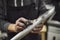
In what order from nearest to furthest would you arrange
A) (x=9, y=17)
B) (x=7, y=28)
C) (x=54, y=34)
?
(x=7, y=28) < (x=9, y=17) < (x=54, y=34)

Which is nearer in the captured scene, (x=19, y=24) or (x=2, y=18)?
(x=19, y=24)

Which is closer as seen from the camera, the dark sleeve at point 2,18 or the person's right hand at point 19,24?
the person's right hand at point 19,24

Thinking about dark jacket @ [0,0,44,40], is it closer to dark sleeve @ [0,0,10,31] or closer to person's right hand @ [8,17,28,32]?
dark sleeve @ [0,0,10,31]

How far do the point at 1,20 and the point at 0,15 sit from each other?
0.03 metres

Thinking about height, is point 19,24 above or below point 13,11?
below

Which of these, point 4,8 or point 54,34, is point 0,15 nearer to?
point 4,8

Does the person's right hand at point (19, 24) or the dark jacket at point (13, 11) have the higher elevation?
the dark jacket at point (13, 11)

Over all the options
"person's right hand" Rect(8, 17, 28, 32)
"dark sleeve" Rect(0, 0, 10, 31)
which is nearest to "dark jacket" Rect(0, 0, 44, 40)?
"dark sleeve" Rect(0, 0, 10, 31)

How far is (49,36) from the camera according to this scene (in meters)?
1.28

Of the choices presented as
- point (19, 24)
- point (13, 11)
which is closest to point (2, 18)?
point (13, 11)

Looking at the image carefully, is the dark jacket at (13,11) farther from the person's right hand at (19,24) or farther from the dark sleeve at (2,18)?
the person's right hand at (19,24)

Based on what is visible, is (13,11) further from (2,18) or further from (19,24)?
(19,24)

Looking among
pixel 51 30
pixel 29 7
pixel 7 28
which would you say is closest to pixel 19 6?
pixel 29 7

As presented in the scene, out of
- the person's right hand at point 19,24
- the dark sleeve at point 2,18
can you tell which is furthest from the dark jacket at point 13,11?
the person's right hand at point 19,24
